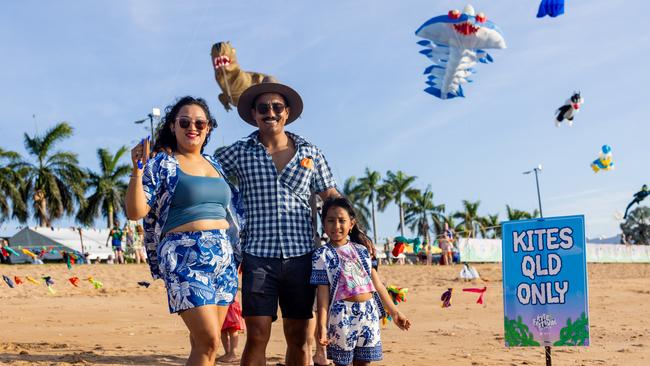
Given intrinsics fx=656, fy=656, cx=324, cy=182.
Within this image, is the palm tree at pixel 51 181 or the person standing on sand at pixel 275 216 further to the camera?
the palm tree at pixel 51 181

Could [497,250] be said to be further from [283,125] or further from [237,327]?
[283,125]

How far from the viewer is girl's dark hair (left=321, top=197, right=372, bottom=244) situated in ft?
13.1

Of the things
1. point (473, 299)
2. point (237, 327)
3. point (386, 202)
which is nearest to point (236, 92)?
point (473, 299)

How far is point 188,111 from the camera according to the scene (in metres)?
3.44

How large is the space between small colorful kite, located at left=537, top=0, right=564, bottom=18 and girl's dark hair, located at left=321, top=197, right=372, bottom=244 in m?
5.91

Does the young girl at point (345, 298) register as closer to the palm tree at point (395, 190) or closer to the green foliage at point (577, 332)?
the green foliage at point (577, 332)

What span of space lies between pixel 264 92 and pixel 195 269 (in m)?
1.34

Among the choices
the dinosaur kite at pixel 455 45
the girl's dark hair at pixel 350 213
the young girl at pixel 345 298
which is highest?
the dinosaur kite at pixel 455 45

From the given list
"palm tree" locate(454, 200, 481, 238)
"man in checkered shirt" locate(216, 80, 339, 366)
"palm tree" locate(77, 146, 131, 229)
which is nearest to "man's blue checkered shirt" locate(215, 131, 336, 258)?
"man in checkered shirt" locate(216, 80, 339, 366)

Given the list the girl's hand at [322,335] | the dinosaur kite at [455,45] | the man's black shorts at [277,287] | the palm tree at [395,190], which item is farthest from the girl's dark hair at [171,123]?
the palm tree at [395,190]

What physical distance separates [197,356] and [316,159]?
1.49 metres

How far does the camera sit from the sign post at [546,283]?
14.7 ft

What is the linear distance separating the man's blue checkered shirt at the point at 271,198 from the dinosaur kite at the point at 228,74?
14.2m

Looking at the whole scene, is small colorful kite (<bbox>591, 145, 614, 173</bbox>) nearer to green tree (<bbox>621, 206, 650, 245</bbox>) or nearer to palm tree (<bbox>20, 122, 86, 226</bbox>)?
palm tree (<bbox>20, 122, 86, 226</bbox>)
